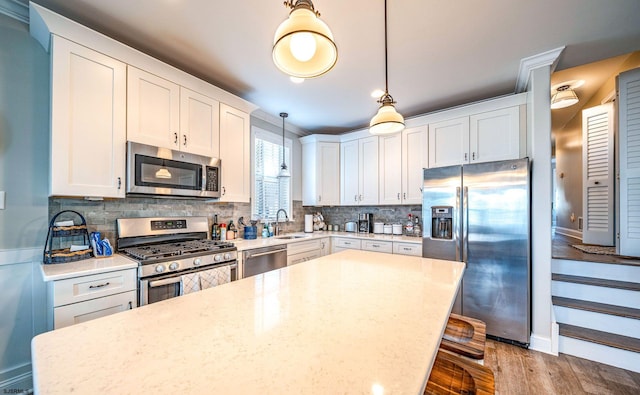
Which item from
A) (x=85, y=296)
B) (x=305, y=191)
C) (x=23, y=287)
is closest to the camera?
(x=85, y=296)

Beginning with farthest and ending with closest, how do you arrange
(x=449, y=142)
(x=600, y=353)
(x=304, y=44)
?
(x=449, y=142)
(x=600, y=353)
(x=304, y=44)

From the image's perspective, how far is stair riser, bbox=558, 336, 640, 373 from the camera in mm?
2027

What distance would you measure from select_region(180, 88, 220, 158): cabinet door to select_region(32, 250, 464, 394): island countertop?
1739mm

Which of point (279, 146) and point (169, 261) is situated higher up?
point (279, 146)

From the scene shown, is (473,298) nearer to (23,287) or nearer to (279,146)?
(279,146)

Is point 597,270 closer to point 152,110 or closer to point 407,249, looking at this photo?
point 407,249

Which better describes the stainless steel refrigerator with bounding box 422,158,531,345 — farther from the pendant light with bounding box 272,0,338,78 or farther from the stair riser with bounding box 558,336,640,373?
the pendant light with bounding box 272,0,338,78

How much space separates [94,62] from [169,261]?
Result: 5.14 feet

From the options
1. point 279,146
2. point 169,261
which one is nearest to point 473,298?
point 169,261

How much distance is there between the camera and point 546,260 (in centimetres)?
230

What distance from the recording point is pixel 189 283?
6.60ft

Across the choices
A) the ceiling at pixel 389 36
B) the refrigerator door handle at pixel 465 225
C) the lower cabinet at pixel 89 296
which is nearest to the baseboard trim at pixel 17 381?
the lower cabinet at pixel 89 296

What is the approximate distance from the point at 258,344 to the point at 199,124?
7.72ft

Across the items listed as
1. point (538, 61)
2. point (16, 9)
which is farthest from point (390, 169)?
point (16, 9)
